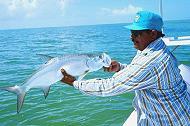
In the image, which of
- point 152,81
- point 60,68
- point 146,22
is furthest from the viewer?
point 60,68

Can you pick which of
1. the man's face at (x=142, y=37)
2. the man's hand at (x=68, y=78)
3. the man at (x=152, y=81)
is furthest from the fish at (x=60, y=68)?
the man's face at (x=142, y=37)

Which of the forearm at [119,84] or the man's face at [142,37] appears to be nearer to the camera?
the forearm at [119,84]

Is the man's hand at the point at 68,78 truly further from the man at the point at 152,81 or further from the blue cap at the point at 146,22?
the blue cap at the point at 146,22

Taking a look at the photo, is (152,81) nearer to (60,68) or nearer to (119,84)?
(119,84)

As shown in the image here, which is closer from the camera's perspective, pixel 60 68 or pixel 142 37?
pixel 142 37

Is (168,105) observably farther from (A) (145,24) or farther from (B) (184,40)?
(B) (184,40)

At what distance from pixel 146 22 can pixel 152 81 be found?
0.55 m

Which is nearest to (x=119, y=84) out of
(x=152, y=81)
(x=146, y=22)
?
(x=152, y=81)

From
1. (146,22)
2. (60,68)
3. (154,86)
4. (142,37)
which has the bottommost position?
(154,86)

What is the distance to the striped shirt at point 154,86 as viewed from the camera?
349 centimetres

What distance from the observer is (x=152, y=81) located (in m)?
3.49

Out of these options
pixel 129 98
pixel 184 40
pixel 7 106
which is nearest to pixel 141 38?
pixel 184 40

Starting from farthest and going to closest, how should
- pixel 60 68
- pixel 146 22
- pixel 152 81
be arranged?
pixel 60 68
pixel 146 22
pixel 152 81

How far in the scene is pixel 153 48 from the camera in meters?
3.58
